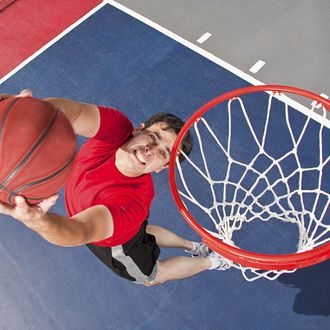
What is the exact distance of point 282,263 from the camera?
1.79 metres

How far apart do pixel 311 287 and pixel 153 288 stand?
1068mm

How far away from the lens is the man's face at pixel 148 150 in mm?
Result: 2078

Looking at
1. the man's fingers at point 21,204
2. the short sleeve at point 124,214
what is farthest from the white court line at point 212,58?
the man's fingers at point 21,204

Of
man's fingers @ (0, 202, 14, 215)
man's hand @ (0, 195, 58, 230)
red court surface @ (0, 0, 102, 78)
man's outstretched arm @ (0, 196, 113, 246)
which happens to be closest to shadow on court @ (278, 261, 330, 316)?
man's outstretched arm @ (0, 196, 113, 246)

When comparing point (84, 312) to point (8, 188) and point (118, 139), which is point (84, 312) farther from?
point (8, 188)

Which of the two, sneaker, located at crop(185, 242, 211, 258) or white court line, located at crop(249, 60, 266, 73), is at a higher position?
white court line, located at crop(249, 60, 266, 73)

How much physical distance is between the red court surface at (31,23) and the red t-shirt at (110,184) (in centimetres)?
256

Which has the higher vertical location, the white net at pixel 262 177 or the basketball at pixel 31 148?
the basketball at pixel 31 148

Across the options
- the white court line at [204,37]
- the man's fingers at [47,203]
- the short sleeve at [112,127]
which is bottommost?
the white court line at [204,37]

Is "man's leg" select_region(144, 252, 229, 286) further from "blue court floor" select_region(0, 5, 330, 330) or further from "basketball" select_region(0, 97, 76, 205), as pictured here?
"basketball" select_region(0, 97, 76, 205)

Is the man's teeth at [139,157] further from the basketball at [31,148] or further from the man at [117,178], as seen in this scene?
the basketball at [31,148]

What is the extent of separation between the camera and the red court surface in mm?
4363

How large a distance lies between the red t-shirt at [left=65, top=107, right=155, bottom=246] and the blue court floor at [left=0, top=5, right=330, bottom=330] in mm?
844

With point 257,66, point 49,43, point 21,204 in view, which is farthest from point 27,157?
point 49,43
